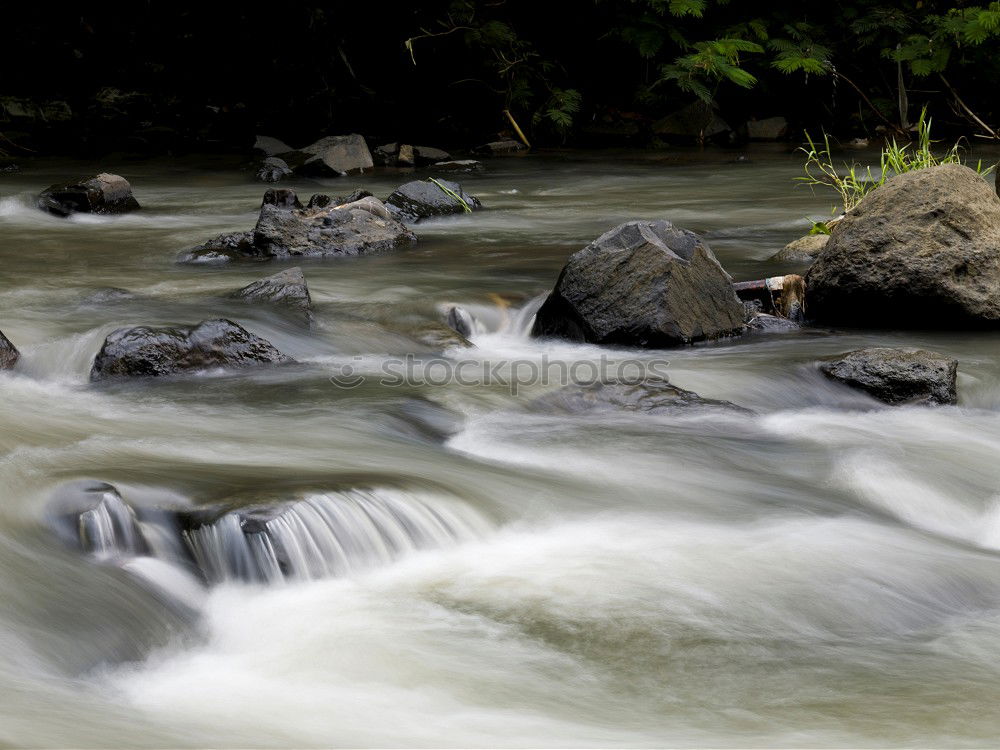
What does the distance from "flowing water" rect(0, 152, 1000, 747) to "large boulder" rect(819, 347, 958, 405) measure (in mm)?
A: 74

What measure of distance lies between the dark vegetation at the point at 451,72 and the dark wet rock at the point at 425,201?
6578 millimetres

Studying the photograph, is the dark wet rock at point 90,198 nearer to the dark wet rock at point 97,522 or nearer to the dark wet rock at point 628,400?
the dark wet rock at point 628,400

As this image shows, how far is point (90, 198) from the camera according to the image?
10422 millimetres

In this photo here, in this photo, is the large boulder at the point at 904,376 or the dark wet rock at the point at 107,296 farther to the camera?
the dark wet rock at the point at 107,296

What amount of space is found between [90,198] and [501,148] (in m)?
7.44

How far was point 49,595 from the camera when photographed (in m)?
3.05

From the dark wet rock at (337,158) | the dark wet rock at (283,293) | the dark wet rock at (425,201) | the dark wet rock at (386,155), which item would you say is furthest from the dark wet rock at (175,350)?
the dark wet rock at (386,155)

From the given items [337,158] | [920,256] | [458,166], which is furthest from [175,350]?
[458,166]

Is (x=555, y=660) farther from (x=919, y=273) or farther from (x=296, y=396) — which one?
(x=919, y=273)

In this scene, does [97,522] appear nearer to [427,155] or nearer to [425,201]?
[425,201]

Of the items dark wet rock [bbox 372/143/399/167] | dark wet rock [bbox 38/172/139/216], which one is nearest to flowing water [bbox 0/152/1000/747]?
dark wet rock [bbox 38/172/139/216]

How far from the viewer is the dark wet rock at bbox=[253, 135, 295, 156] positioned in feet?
51.8

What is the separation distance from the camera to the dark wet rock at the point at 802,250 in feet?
25.4

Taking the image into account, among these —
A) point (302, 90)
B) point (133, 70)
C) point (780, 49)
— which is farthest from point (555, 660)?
point (133, 70)
